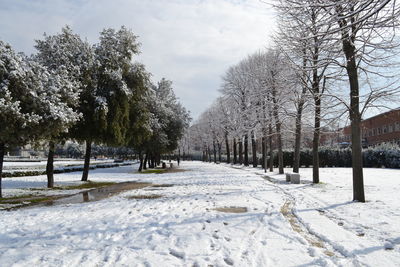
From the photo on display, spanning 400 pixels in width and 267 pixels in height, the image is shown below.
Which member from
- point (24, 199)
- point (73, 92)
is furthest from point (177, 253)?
point (73, 92)

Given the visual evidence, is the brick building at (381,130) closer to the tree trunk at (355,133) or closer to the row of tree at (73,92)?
the row of tree at (73,92)

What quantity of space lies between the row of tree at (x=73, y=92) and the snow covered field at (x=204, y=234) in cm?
394

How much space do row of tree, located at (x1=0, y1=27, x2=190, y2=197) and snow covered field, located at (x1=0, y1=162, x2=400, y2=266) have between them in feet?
12.9

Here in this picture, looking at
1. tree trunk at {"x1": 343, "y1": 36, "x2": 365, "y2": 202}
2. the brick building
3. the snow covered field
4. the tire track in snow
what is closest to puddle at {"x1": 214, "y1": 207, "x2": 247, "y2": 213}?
the snow covered field

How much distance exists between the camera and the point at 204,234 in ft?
23.0

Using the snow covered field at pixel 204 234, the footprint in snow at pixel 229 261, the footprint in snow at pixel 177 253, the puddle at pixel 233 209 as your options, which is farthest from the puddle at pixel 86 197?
the footprint in snow at pixel 229 261

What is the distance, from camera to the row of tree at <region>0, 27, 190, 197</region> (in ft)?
42.3

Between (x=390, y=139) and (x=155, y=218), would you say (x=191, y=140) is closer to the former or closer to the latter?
(x=390, y=139)

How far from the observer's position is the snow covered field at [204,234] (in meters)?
5.40

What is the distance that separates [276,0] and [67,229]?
9.86 meters

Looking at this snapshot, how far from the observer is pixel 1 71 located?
1258 cm

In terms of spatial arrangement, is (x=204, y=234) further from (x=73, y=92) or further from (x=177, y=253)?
(x=73, y=92)

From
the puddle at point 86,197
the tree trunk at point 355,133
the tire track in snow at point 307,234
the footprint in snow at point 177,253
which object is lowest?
the puddle at point 86,197

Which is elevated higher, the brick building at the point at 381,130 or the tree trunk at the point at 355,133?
the brick building at the point at 381,130
